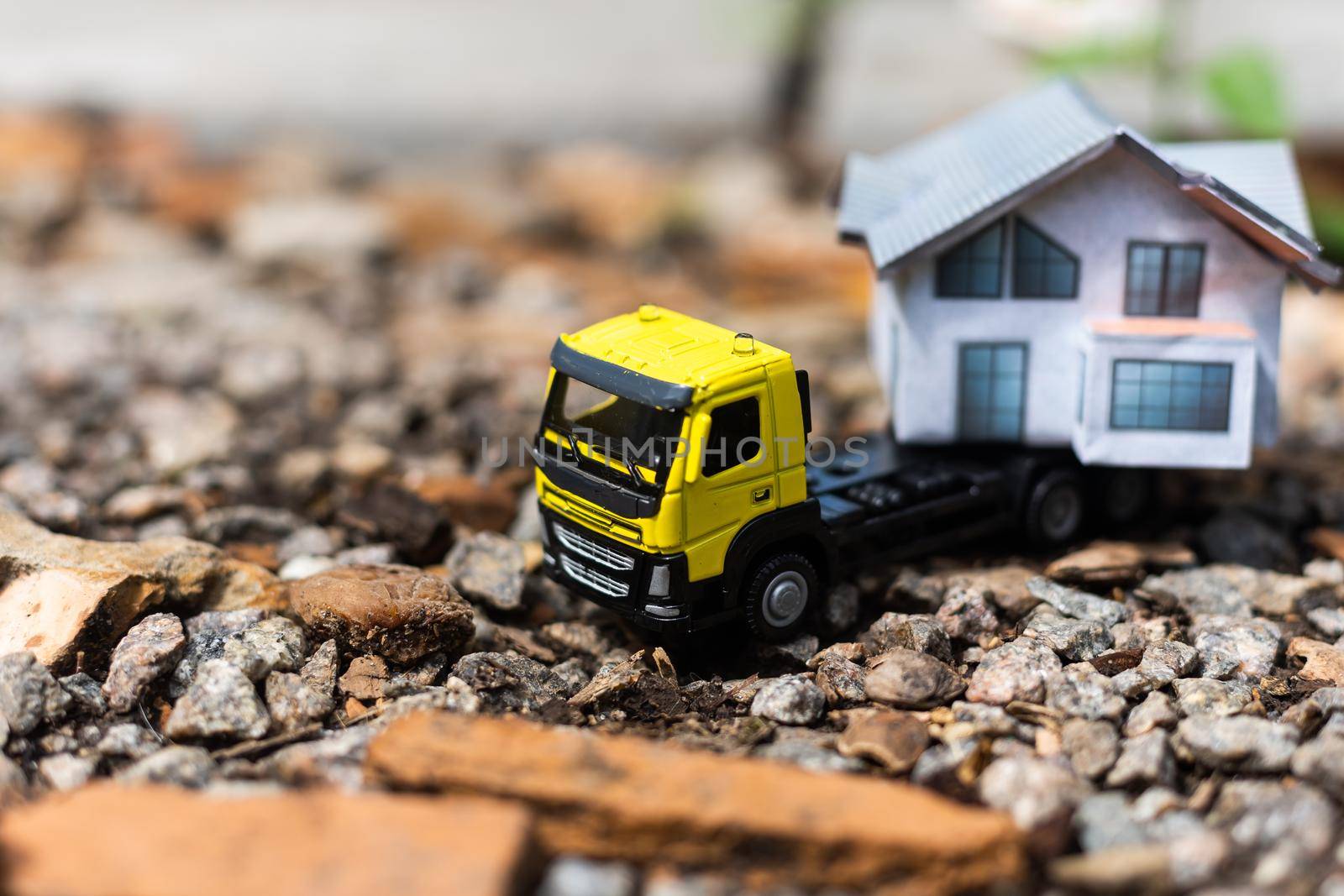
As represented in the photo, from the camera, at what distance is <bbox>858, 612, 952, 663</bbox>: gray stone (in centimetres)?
898

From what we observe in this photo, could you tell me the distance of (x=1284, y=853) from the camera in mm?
6855

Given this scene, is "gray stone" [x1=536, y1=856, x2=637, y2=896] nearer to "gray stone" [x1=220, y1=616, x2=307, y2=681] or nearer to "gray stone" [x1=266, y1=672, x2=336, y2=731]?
"gray stone" [x1=266, y1=672, x2=336, y2=731]

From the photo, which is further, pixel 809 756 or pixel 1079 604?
pixel 1079 604

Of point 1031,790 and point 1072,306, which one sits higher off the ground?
point 1072,306

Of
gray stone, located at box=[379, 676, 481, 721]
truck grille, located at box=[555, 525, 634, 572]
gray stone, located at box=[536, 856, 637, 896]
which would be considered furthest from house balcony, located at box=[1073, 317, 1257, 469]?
gray stone, located at box=[536, 856, 637, 896]

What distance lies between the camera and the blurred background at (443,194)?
13.3 m

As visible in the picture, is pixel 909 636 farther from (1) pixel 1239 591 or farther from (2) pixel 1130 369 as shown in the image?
(1) pixel 1239 591

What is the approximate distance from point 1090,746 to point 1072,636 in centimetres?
127

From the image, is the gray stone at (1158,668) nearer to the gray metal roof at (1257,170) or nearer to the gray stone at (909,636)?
the gray stone at (909,636)

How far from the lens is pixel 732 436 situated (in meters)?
8.80

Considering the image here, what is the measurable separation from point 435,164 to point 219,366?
926 cm

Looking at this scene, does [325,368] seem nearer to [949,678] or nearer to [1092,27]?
[949,678]

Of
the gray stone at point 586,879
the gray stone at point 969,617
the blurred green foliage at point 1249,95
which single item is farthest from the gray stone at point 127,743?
the blurred green foliage at point 1249,95

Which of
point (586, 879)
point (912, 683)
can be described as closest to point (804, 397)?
point (912, 683)
